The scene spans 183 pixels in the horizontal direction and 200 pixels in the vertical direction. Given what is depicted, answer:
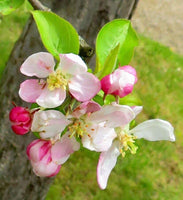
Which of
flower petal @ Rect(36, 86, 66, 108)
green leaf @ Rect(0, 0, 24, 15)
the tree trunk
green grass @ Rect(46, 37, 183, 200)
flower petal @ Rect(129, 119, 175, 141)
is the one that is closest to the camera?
flower petal @ Rect(36, 86, 66, 108)

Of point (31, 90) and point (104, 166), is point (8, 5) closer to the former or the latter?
point (31, 90)

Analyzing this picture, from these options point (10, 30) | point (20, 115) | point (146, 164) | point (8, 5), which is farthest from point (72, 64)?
point (10, 30)

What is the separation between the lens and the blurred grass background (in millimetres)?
2834

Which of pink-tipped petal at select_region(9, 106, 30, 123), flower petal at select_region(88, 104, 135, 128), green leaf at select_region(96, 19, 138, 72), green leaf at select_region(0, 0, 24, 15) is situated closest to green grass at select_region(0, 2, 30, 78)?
green leaf at select_region(0, 0, 24, 15)

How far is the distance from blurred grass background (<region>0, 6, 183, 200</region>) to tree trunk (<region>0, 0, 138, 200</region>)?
1.75 feet

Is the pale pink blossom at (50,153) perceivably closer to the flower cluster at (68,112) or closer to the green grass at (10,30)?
the flower cluster at (68,112)

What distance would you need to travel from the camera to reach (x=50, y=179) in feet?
7.14

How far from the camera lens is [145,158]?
3135 millimetres

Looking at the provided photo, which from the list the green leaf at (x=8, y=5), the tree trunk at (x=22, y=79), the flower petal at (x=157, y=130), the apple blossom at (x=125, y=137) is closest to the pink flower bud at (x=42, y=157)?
the apple blossom at (x=125, y=137)

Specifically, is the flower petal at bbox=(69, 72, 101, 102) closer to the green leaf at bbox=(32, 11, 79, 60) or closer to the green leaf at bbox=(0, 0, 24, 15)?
the green leaf at bbox=(32, 11, 79, 60)

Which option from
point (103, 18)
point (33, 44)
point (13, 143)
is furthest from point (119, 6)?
point (13, 143)

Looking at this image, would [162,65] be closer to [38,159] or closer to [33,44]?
[33,44]

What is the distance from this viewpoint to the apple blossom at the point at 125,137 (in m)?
0.85

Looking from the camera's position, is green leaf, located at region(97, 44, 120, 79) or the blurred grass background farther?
→ the blurred grass background
